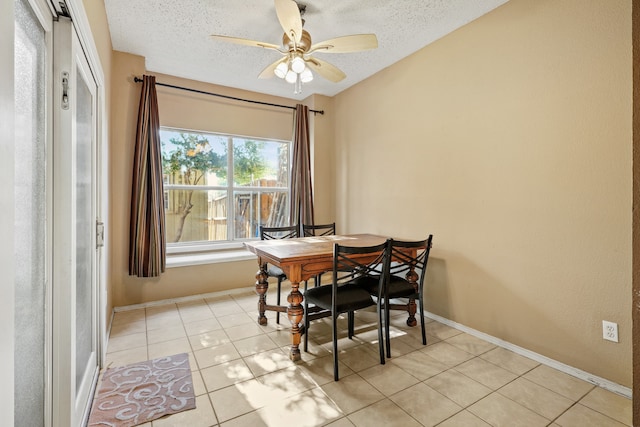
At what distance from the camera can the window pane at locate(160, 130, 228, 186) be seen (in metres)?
3.78

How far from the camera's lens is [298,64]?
224 centimetres

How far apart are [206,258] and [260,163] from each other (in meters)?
1.54

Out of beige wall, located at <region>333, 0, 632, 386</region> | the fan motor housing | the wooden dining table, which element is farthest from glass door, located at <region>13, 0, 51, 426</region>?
beige wall, located at <region>333, 0, 632, 386</region>

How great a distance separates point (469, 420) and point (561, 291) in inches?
44.8

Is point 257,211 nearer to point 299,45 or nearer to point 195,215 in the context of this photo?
point 195,215

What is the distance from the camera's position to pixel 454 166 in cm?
282

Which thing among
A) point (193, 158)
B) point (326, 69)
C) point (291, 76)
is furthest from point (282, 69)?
point (193, 158)

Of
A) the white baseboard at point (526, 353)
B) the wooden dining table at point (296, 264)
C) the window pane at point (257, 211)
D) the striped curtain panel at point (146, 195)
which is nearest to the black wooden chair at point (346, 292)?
the wooden dining table at point (296, 264)

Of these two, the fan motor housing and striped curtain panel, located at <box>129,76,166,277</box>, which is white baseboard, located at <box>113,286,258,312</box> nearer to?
striped curtain panel, located at <box>129,76,166,277</box>

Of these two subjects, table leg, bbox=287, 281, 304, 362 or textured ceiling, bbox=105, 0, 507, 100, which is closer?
table leg, bbox=287, 281, 304, 362

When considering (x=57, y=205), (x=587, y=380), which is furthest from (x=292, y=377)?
(x=587, y=380)

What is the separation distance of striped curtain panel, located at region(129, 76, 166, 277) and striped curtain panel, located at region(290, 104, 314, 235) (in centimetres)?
167

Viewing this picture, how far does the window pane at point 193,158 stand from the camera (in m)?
3.78

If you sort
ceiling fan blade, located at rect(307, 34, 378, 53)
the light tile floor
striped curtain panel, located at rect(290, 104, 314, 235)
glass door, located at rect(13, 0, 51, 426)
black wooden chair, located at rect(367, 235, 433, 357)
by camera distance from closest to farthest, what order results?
glass door, located at rect(13, 0, 51, 426) → the light tile floor → ceiling fan blade, located at rect(307, 34, 378, 53) → black wooden chair, located at rect(367, 235, 433, 357) → striped curtain panel, located at rect(290, 104, 314, 235)
